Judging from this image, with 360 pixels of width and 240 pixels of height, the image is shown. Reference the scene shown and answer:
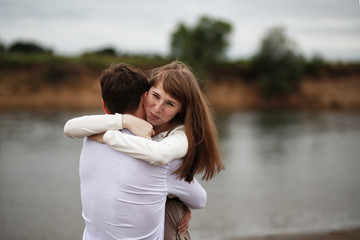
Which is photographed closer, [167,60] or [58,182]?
[58,182]

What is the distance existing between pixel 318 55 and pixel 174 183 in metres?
45.4

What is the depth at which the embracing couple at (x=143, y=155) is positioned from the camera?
1900 mm

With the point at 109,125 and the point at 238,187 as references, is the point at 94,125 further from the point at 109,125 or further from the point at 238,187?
the point at 238,187

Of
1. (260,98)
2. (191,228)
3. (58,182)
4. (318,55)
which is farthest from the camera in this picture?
(318,55)

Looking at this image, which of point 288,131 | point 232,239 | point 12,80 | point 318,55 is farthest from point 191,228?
point 318,55

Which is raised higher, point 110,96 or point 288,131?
point 110,96

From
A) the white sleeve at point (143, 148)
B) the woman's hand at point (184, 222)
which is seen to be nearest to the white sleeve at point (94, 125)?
the white sleeve at point (143, 148)

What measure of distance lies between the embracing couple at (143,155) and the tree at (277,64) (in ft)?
121

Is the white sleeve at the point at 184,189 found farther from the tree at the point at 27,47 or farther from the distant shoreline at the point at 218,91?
the tree at the point at 27,47

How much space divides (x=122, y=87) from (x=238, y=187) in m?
7.96

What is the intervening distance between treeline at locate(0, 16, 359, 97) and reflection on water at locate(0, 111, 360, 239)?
805 inches

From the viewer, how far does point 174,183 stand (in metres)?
2.11

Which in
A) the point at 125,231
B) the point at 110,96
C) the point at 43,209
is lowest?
the point at 43,209

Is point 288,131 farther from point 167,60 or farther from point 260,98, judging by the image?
point 167,60
